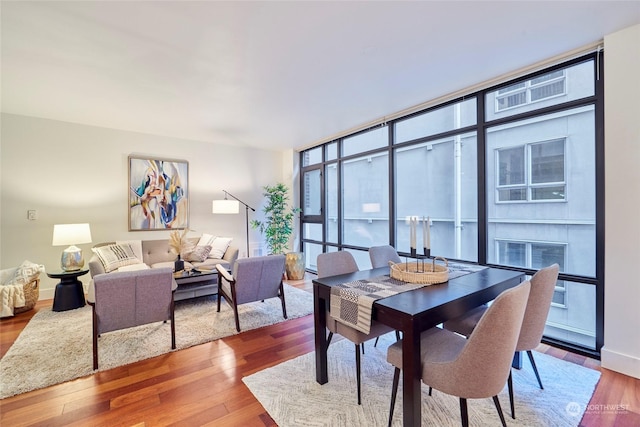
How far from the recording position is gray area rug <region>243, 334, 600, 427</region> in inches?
66.1

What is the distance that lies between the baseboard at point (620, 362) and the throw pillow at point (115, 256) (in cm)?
518

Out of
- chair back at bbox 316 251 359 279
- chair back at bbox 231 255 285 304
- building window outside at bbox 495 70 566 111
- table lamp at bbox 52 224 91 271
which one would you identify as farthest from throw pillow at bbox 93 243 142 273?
building window outside at bbox 495 70 566 111

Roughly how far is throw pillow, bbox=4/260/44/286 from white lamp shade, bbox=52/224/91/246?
0.46 metres

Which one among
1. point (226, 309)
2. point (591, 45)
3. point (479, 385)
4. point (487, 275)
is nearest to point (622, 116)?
point (591, 45)

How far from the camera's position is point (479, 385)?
4.29 feet

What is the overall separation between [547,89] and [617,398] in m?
2.55

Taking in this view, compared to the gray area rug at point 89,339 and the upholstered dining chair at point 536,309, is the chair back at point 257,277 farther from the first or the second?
the upholstered dining chair at point 536,309

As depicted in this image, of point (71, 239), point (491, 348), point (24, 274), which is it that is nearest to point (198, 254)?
point (71, 239)

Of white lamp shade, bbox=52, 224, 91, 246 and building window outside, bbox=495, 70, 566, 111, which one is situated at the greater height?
building window outside, bbox=495, 70, 566, 111

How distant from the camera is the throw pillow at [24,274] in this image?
3424 millimetres

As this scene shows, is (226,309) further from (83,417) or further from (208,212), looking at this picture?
(208,212)

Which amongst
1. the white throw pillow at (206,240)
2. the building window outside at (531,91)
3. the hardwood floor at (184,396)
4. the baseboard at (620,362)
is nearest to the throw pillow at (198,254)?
the white throw pillow at (206,240)

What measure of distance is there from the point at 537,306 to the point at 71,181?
572 centimetres

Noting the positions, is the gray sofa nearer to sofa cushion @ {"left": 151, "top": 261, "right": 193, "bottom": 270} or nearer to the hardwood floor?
sofa cushion @ {"left": 151, "top": 261, "right": 193, "bottom": 270}
